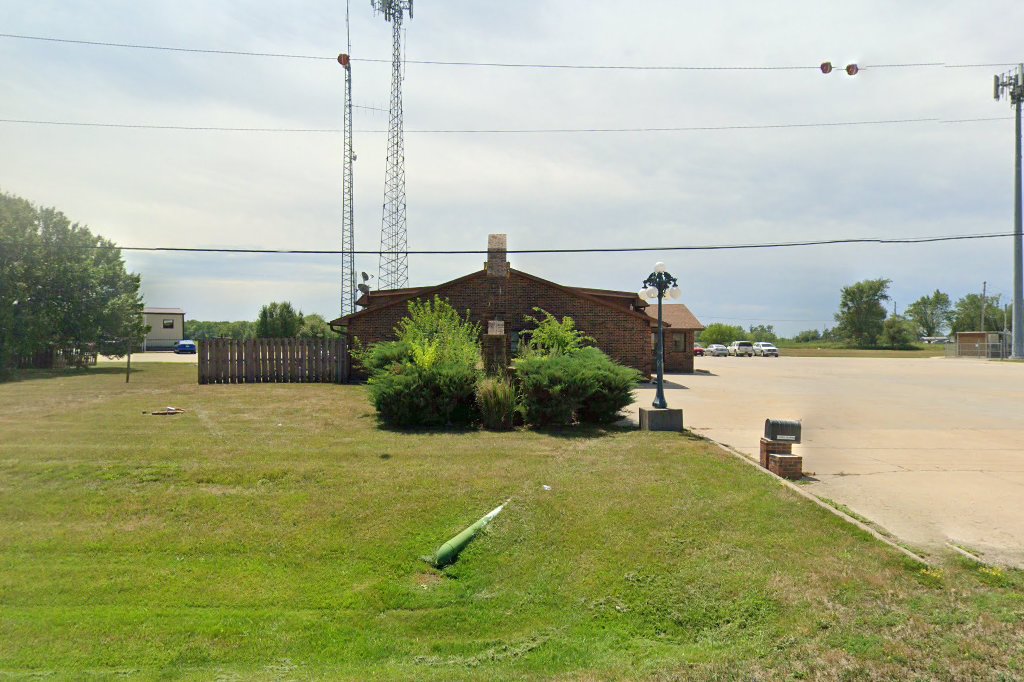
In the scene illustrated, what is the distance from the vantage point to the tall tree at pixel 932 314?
4183 inches

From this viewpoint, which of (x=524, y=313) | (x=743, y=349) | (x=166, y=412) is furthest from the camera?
(x=743, y=349)

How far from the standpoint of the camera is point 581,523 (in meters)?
6.24

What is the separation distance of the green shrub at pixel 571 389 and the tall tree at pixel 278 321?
131 feet

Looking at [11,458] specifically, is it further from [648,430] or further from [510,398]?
[648,430]

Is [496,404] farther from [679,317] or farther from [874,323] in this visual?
[874,323]

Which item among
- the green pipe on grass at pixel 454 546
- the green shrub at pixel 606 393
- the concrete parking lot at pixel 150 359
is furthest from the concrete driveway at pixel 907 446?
the concrete parking lot at pixel 150 359

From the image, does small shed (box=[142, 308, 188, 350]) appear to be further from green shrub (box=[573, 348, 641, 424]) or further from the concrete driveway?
green shrub (box=[573, 348, 641, 424])

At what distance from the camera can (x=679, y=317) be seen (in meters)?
35.0

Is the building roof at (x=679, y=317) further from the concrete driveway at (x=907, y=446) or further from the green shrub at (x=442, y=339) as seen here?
the green shrub at (x=442, y=339)

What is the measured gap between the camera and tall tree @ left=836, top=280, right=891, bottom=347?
85750 mm

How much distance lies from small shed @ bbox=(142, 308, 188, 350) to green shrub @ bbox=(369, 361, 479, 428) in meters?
70.2

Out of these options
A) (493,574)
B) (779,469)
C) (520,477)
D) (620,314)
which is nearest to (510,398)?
(520,477)

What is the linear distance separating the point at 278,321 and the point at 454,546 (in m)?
46.7

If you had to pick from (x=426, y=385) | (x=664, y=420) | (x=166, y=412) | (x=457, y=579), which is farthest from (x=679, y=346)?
(x=457, y=579)
